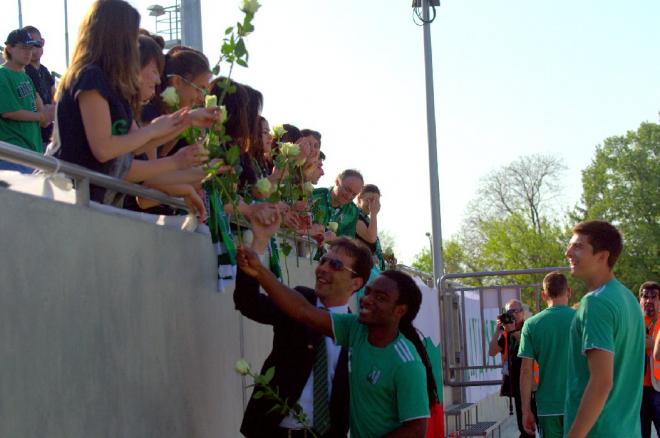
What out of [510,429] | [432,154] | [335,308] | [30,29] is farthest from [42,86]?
[510,429]

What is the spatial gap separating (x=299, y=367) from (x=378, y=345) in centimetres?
39

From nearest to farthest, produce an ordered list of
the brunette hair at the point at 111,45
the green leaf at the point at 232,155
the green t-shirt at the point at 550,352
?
the green leaf at the point at 232,155
the brunette hair at the point at 111,45
the green t-shirt at the point at 550,352

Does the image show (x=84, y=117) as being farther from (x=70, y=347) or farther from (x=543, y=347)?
(x=543, y=347)

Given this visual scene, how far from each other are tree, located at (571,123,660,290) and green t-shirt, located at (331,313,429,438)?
53467 mm

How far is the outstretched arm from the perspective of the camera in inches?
184

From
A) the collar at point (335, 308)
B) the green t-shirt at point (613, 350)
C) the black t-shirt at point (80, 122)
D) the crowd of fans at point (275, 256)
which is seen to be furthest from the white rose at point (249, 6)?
the green t-shirt at point (613, 350)

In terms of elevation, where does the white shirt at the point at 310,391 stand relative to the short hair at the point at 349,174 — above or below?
below

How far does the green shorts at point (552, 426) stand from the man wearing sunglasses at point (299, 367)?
363 cm

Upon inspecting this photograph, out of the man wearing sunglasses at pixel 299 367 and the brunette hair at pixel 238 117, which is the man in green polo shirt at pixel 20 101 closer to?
the brunette hair at pixel 238 117

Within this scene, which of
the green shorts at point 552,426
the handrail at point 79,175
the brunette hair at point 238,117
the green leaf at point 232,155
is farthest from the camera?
the green shorts at point 552,426

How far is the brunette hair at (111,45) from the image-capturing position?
14.9ft

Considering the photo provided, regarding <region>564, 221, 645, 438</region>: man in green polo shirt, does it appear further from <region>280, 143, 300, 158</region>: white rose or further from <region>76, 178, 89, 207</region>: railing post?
<region>76, 178, 89, 207</region>: railing post

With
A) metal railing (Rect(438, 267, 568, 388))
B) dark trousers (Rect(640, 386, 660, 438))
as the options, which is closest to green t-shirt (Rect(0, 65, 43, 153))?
dark trousers (Rect(640, 386, 660, 438))

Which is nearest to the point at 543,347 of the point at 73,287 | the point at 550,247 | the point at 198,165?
the point at 198,165
